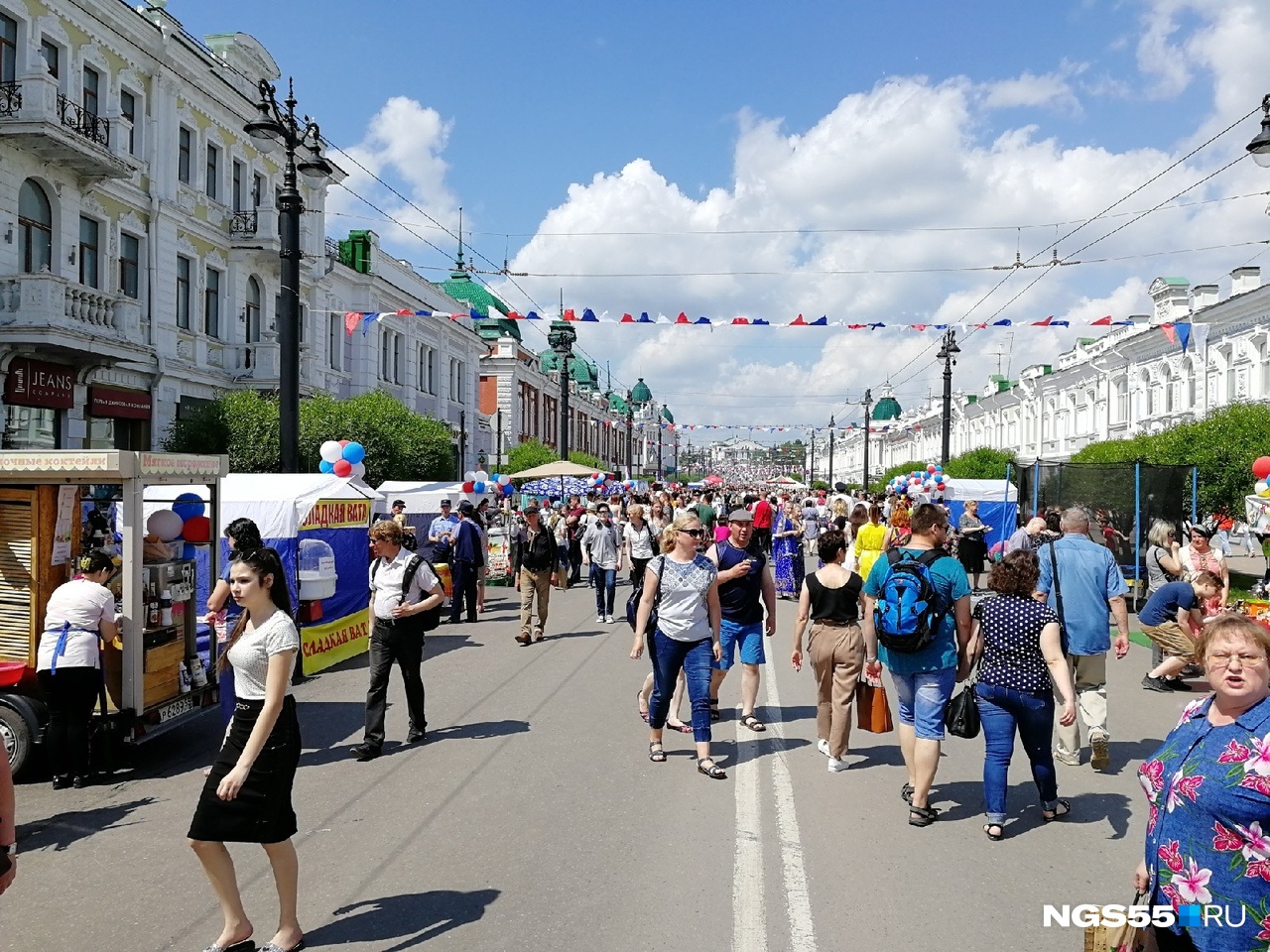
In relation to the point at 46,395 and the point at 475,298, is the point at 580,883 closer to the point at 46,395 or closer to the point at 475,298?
the point at 46,395

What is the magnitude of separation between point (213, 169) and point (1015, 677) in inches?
940

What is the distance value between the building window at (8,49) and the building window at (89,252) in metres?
2.79

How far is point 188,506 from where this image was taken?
31.1 feet

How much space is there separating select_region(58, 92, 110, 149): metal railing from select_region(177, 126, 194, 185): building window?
3425mm

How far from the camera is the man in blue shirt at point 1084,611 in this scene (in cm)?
659

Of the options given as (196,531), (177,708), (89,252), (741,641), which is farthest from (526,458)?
(177,708)

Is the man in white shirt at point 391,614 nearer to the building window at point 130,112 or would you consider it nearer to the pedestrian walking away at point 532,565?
the pedestrian walking away at point 532,565

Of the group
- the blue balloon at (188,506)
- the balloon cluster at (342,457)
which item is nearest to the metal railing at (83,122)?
the balloon cluster at (342,457)

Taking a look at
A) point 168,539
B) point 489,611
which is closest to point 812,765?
point 168,539

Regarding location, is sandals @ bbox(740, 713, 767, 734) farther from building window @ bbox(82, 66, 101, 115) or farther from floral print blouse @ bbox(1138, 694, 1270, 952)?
building window @ bbox(82, 66, 101, 115)

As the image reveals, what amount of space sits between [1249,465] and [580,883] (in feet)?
59.1

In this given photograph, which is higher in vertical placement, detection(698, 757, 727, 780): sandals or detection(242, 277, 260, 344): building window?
detection(242, 277, 260, 344): building window

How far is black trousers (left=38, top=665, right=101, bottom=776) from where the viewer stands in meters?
6.30

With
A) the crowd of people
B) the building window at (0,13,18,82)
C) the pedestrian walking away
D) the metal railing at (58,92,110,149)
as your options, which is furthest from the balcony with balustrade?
the crowd of people
